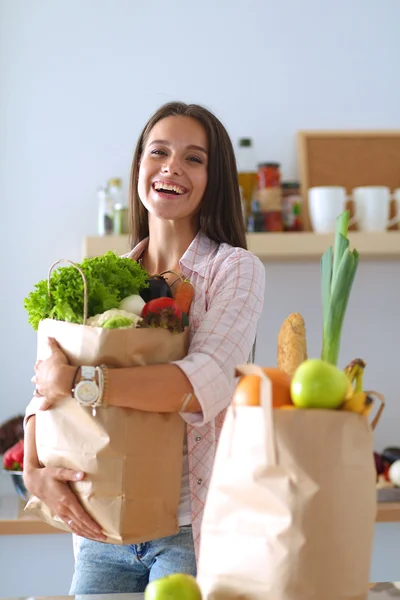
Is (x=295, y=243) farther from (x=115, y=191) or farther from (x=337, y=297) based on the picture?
(x=337, y=297)

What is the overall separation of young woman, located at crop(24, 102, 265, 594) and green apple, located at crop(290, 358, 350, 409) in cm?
33

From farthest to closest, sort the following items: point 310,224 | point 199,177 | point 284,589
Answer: point 310,224 < point 199,177 < point 284,589

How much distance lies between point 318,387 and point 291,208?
71.4 inches

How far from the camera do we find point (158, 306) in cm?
114

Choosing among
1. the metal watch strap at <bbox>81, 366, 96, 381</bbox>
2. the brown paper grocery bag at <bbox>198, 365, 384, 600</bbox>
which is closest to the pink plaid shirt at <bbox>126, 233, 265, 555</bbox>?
the metal watch strap at <bbox>81, 366, 96, 381</bbox>

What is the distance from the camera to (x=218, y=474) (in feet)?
2.71

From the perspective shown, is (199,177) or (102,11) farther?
(102,11)

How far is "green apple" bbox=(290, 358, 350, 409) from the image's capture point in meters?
0.79

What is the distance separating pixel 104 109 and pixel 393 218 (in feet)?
3.14

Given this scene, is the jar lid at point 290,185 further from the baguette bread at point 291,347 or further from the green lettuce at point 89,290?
the baguette bread at point 291,347

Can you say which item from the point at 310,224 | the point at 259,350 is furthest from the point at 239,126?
the point at 259,350

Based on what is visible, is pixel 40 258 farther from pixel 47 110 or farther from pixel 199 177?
pixel 199 177

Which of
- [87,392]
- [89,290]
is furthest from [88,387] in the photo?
[89,290]

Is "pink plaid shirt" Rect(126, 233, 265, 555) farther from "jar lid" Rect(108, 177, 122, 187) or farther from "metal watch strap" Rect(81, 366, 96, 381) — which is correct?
"jar lid" Rect(108, 177, 122, 187)
